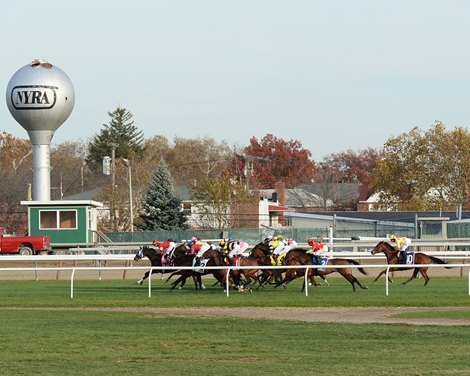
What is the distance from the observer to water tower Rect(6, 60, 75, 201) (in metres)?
60.3

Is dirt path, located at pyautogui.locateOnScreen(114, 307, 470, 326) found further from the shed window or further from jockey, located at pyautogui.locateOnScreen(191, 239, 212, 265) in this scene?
the shed window

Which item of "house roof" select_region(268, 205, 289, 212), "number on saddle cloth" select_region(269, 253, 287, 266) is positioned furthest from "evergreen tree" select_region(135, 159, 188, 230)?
"number on saddle cloth" select_region(269, 253, 287, 266)

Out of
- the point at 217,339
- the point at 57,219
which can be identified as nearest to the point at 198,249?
the point at 217,339

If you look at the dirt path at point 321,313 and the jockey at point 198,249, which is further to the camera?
the jockey at point 198,249

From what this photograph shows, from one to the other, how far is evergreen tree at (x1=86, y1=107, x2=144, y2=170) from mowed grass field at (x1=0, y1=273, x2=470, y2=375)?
3299 inches

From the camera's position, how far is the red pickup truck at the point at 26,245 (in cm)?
5322

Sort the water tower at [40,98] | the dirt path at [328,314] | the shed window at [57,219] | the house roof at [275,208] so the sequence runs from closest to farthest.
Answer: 1. the dirt path at [328,314]
2. the shed window at [57,219]
3. the water tower at [40,98]
4. the house roof at [275,208]

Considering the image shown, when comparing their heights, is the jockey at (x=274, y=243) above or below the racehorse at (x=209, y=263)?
above

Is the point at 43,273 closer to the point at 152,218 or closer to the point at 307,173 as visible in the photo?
the point at 152,218

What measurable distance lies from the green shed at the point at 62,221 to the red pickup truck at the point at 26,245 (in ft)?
4.11

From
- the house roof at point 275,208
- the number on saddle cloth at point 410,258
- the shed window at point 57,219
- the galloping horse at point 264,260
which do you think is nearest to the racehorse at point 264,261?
the galloping horse at point 264,260

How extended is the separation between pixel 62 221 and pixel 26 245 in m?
2.81

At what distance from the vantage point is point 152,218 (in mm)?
67938

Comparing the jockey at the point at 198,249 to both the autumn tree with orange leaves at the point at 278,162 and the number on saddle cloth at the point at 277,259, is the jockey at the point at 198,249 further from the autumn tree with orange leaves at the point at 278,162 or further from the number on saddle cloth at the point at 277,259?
the autumn tree with orange leaves at the point at 278,162
